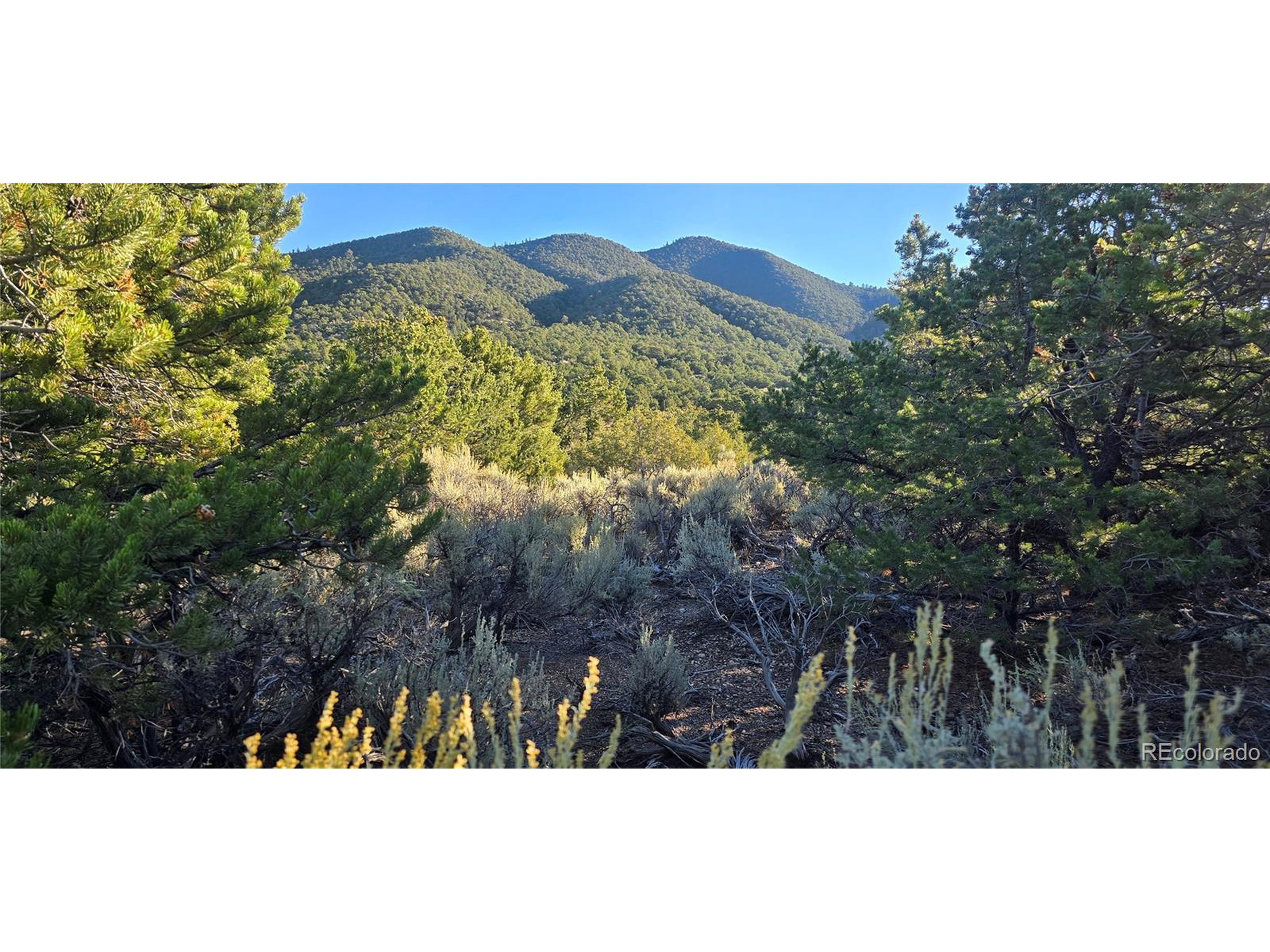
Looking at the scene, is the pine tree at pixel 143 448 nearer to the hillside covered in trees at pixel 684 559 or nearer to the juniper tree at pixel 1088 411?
the hillside covered in trees at pixel 684 559

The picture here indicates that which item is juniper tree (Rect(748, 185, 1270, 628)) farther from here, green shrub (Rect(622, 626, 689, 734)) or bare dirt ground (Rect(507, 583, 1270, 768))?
green shrub (Rect(622, 626, 689, 734))

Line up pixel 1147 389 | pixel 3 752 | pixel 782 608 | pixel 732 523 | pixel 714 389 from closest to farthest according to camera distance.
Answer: pixel 3 752 → pixel 1147 389 → pixel 782 608 → pixel 732 523 → pixel 714 389

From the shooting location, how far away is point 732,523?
9336mm

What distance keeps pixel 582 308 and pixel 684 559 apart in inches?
1843

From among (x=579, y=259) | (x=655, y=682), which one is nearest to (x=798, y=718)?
(x=655, y=682)

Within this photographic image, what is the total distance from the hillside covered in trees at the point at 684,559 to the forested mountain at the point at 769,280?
4234cm

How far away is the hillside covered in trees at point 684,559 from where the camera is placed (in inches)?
90.7

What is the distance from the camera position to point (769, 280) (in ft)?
202

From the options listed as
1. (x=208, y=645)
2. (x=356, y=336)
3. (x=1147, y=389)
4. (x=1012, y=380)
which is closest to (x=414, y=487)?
(x=208, y=645)

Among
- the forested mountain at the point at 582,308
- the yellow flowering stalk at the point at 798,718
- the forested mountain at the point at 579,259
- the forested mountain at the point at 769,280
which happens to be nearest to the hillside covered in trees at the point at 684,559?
the yellow flowering stalk at the point at 798,718

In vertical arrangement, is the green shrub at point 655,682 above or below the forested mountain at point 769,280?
below

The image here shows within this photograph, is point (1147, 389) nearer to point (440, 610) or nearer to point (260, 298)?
point (440, 610)

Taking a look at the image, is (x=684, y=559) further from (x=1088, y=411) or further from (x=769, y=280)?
(x=769, y=280)

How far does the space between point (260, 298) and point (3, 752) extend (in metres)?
2.94
